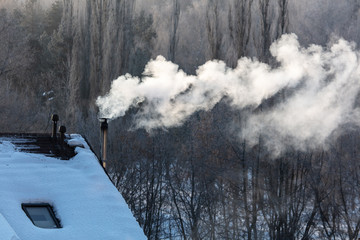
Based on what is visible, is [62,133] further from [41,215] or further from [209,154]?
[209,154]

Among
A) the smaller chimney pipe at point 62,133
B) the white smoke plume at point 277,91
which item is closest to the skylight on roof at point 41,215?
the smaller chimney pipe at point 62,133

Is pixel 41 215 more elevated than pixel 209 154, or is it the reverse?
pixel 209 154

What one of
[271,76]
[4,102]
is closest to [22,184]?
[271,76]

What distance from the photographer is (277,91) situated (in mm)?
24859

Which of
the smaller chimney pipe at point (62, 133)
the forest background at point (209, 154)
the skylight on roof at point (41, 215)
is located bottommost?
the skylight on roof at point (41, 215)

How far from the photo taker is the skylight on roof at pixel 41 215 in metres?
9.86

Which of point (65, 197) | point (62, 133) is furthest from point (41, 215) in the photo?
point (62, 133)

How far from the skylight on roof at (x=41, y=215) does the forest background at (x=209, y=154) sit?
16293 millimetres

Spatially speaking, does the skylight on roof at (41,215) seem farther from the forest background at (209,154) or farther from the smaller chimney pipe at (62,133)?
the forest background at (209,154)

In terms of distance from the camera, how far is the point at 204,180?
92.1 feet

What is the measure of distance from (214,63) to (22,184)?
1700cm

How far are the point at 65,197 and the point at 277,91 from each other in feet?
52.5

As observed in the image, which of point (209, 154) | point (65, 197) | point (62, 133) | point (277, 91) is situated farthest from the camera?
point (209, 154)

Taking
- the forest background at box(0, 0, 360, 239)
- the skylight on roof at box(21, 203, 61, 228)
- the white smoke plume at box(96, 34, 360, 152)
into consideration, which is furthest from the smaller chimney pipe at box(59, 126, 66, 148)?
the forest background at box(0, 0, 360, 239)
